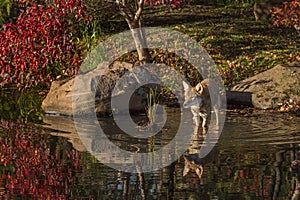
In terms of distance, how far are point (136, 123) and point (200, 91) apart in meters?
1.44

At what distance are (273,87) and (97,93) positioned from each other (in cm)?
386

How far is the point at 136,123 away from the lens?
1367 cm

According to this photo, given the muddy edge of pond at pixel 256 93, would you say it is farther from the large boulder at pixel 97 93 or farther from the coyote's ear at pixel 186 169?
the coyote's ear at pixel 186 169

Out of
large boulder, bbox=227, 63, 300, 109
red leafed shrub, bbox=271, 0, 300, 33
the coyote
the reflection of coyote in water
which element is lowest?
the reflection of coyote in water

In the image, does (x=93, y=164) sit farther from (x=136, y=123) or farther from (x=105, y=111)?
(x=105, y=111)

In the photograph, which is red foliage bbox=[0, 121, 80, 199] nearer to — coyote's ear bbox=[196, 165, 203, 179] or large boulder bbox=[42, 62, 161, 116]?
coyote's ear bbox=[196, 165, 203, 179]

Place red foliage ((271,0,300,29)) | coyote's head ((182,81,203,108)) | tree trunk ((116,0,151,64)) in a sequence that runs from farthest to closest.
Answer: red foliage ((271,0,300,29)) < tree trunk ((116,0,151,64)) < coyote's head ((182,81,203,108))

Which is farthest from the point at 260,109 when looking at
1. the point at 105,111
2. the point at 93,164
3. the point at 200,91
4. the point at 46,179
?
the point at 46,179

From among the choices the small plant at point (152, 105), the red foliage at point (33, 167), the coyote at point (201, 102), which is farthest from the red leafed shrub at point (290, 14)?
the red foliage at point (33, 167)

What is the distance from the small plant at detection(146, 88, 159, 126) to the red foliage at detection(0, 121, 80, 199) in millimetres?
2321

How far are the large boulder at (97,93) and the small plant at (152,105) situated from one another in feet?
0.46

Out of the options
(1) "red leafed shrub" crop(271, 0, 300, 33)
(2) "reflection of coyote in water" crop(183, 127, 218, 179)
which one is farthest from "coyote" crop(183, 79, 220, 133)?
(1) "red leafed shrub" crop(271, 0, 300, 33)

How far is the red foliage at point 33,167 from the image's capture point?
8430mm

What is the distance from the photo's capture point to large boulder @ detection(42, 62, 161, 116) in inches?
582
